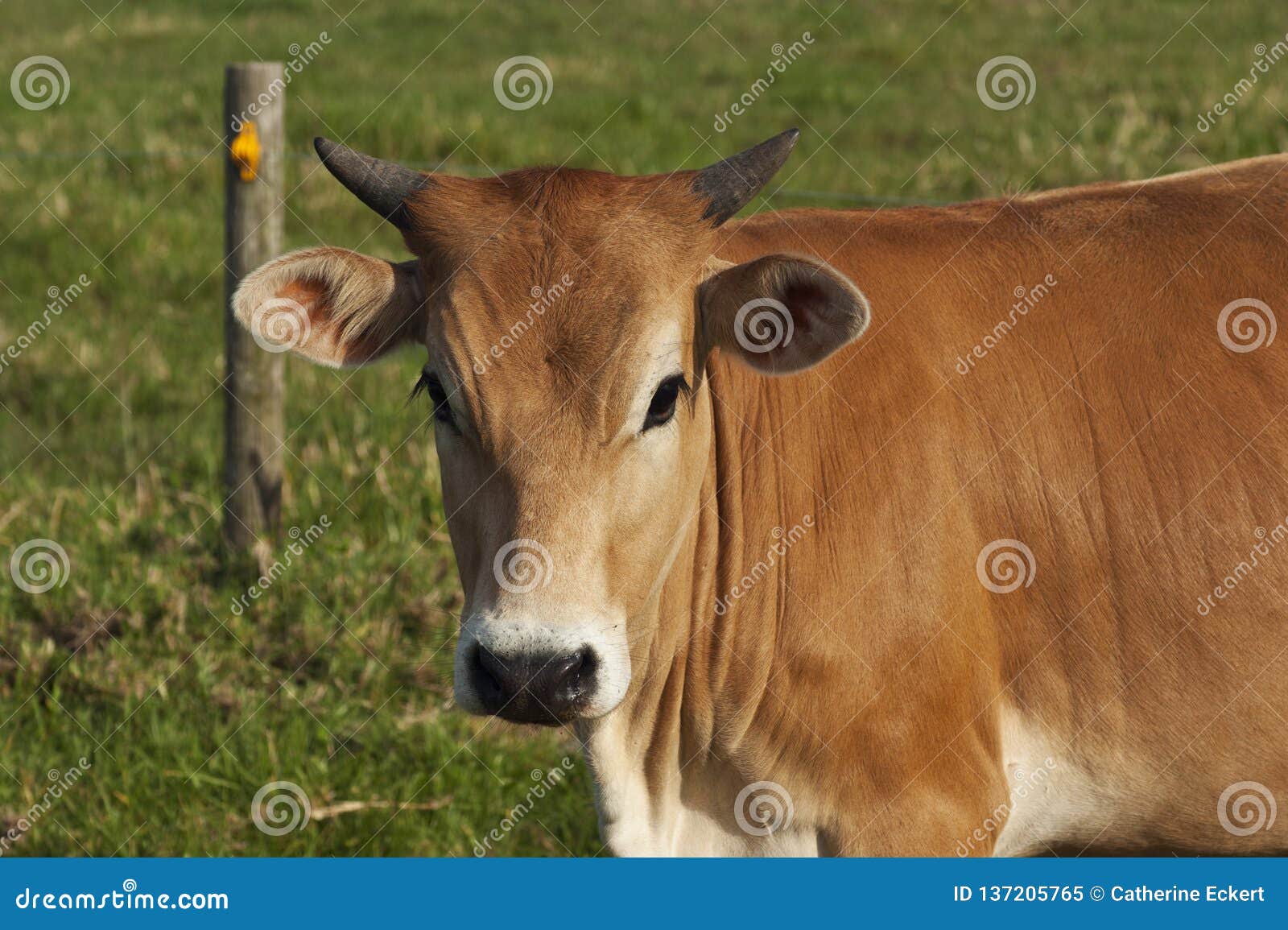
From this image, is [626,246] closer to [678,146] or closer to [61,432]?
[61,432]

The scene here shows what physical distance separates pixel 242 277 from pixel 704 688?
3004 mm

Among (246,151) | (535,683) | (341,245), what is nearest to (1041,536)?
(535,683)

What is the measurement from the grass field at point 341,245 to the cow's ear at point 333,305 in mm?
1084

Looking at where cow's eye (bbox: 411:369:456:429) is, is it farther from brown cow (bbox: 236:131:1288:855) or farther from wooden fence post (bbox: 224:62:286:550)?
wooden fence post (bbox: 224:62:286:550)

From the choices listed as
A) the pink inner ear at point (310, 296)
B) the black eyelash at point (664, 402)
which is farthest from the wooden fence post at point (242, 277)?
the black eyelash at point (664, 402)

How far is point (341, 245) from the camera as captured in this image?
9.61 meters

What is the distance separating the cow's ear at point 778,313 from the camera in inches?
129

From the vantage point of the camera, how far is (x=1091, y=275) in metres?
3.77

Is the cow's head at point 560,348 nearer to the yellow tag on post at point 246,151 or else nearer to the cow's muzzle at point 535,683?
the cow's muzzle at point 535,683

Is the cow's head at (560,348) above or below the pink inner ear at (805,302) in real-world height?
below

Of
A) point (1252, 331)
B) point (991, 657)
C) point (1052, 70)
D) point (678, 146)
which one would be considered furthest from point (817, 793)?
point (1052, 70)

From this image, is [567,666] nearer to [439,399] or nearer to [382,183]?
[439,399]

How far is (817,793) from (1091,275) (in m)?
1.56

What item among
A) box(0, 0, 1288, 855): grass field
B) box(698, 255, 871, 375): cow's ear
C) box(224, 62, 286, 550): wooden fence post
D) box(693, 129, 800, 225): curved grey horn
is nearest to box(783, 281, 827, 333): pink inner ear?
box(698, 255, 871, 375): cow's ear
